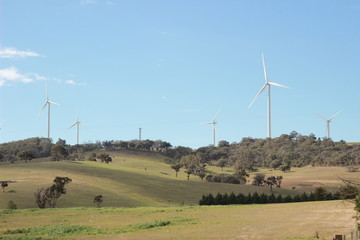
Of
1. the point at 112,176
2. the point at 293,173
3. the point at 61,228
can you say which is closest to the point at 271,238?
the point at 61,228

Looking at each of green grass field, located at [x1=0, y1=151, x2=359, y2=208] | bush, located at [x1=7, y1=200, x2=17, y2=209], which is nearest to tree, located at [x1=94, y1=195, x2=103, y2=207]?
green grass field, located at [x1=0, y1=151, x2=359, y2=208]

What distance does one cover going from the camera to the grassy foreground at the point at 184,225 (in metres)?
43.9

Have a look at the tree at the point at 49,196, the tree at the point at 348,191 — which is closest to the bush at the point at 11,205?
the tree at the point at 49,196

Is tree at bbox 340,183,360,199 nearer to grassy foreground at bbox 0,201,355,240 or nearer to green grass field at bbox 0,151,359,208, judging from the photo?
grassy foreground at bbox 0,201,355,240

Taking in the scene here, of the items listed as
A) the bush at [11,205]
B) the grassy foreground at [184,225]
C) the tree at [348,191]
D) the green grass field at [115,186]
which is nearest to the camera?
the tree at [348,191]

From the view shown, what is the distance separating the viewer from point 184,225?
177 feet

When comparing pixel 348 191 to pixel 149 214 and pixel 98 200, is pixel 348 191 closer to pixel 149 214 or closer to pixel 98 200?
pixel 149 214

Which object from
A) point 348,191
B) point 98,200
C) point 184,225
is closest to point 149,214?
point 184,225

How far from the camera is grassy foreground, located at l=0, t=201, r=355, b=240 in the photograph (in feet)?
144

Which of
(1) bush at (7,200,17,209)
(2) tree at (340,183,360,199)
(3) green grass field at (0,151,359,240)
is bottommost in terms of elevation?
(1) bush at (7,200,17,209)

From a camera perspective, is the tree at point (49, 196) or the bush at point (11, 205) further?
the tree at point (49, 196)

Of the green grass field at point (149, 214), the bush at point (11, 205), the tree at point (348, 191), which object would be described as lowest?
the bush at point (11, 205)

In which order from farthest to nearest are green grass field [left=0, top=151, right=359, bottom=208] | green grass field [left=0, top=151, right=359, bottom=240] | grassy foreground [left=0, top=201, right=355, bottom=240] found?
1. green grass field [left=0, top=151, right=359, bottom=208]
2. green grass field [left=0, top=151, right=359, bottom=240]
3. grassy foreground [left=0, top=201, right=355, bottom=240]

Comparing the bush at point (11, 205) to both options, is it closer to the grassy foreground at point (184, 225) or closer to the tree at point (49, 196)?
the tree at point (49, 196)
